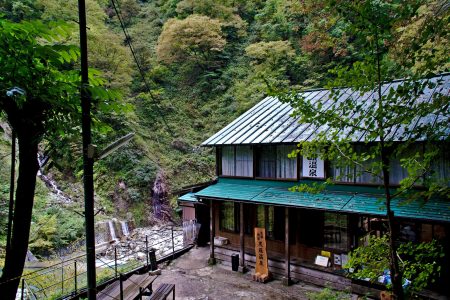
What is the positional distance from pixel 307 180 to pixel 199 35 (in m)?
21.0

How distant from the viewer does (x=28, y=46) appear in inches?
99.6

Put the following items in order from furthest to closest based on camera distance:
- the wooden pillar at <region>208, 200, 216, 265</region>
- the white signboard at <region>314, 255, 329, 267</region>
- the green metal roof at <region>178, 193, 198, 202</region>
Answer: the green metal roof at <region>178, 193, 198, 202</region>
the wooden pillar at <region>208, 200, 216, 265</region>
the white signboard at <region>314, 255, 329, 267</region>

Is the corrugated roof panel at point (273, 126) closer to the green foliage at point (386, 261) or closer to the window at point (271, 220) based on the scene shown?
the window at point (271, 220)

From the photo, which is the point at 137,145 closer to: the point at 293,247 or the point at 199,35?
the point at 199,35

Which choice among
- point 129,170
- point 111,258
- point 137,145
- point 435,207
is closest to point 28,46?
point 435,207

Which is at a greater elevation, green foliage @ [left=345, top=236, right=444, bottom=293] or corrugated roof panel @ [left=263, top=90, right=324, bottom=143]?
corrugated roof panel @ [left=263, top=90, right=324, bottom=143]

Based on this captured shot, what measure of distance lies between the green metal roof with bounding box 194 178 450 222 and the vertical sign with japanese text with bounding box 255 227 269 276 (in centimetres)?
144

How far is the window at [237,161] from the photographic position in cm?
1208

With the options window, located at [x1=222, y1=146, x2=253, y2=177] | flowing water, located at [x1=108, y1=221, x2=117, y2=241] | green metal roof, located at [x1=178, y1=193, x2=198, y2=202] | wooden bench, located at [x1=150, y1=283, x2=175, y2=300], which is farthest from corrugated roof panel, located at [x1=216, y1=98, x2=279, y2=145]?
flowing water, located at [x1=108, y1=221, x2=117, y2=241]

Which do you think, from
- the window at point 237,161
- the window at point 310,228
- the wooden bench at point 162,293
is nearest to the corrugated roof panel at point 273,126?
the window at point 237,161

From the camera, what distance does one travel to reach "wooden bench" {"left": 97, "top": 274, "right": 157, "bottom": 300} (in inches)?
273

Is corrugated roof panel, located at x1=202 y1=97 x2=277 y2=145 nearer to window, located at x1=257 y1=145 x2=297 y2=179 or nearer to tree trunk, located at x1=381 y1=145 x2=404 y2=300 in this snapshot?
window, located at x1=257 y1=145 x2=297 y2=179

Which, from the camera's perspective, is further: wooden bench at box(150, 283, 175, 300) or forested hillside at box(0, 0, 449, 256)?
forested hillside at box(0, 0, 449, 256)

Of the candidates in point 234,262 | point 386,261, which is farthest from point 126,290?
point 386,261
